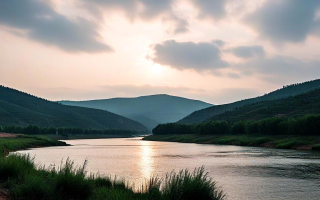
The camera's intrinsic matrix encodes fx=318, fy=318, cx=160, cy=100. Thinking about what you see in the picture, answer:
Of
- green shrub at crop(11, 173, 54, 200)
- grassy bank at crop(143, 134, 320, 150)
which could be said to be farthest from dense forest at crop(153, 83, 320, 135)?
green shrub at crop(11, 173, 54, 200)

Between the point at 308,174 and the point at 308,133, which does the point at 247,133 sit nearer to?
the point at 308,133

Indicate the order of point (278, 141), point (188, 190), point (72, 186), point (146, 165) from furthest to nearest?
1. point (278, 141)
2. point (146, 165)
3. point (72, 186)
4. point (188, 190)

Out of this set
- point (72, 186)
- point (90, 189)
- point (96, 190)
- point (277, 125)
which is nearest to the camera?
point (72, 186)

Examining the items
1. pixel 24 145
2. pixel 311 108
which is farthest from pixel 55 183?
pixel 311 108

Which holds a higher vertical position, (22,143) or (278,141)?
(278,141)

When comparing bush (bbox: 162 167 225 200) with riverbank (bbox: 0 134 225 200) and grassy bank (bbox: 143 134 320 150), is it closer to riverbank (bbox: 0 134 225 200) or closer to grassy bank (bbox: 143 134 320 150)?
riverbank (bbox: 0 134 225 200)

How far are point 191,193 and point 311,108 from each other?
171293 mm

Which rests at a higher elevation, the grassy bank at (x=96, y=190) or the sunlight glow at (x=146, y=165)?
the grassy bank at (x=96, y=190)

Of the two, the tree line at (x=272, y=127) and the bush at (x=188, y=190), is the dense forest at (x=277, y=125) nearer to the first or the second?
the tree line at (x=272, y=127)

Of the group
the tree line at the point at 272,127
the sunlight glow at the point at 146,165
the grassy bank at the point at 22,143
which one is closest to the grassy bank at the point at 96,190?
the sunlight glow at the point at 146,165

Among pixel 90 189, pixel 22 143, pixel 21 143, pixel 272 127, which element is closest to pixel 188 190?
pixel 90 189

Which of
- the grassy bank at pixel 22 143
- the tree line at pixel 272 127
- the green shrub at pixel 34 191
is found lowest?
the green shrub at pixel 34 191

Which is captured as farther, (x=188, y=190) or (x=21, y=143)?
(x=21, y=143)

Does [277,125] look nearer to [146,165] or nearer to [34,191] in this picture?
[146,165]
